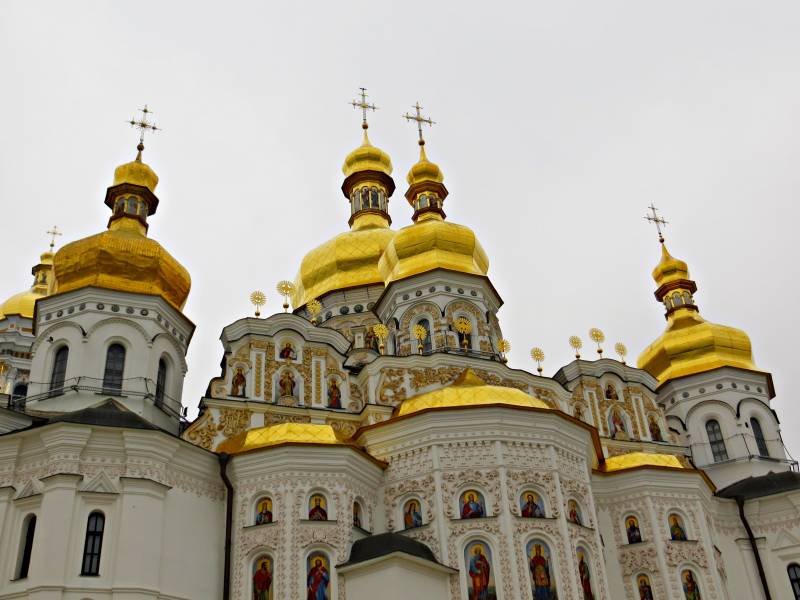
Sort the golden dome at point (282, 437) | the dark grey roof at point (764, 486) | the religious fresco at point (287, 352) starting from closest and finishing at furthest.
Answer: the golden dome at point (282, 437) → the religious fresco at point (287, 352) → the dark grey roof at point (764, 486)

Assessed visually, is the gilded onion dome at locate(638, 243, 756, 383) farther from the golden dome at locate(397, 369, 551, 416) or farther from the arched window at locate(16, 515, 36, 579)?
the arched window at locate(16, 515, 36, 579)

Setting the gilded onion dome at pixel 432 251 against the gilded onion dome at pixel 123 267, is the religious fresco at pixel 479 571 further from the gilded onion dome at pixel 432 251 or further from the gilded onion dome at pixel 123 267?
the gilded onion dome at pixel 123 267

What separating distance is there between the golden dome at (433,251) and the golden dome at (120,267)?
6.03 meters

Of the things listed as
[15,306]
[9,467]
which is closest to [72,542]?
[9,467]

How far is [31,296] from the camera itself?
115ft

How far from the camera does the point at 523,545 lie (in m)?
16.4

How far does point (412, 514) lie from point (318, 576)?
2.31m

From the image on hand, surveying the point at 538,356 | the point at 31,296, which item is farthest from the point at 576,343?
the point at 31,296

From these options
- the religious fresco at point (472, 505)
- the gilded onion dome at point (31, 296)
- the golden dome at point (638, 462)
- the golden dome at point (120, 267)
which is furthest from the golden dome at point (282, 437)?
the gilded onion dome at point (31, 296)

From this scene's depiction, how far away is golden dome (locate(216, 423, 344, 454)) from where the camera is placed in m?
17.3

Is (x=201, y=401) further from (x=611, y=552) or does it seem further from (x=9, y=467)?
(x=611, y=552)

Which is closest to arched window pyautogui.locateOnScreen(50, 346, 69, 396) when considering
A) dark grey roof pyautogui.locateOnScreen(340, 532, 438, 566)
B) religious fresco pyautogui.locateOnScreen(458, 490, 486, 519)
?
dark grey roof pyautogui.locateOnScreen(340, 532, 438, 566)

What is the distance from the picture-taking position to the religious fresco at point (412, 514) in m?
17.2

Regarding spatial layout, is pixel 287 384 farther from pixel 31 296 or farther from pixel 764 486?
pixel 31 296
